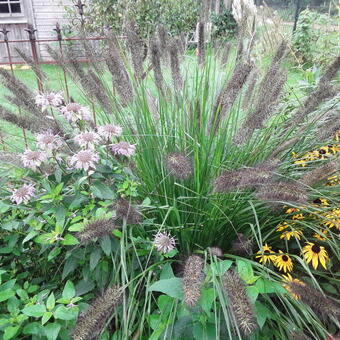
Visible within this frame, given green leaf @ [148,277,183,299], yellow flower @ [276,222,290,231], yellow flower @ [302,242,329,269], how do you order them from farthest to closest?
yellow flower @ [276,222,290,231], yellow flower @ [302,242,329,269], green leaf @ [148,277,183,299]

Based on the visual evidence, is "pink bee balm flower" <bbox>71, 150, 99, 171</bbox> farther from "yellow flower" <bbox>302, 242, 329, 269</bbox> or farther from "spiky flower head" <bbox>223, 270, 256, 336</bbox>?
"yellow flower" <bbox>302, 242, 329, 269</bbox>

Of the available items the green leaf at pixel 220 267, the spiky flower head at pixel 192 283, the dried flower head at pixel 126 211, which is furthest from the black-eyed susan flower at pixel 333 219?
the dried flower head at pixel 126 211

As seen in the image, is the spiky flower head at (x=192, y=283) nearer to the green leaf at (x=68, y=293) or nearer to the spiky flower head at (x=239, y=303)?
the spiky flower head at (x=239, y=303)

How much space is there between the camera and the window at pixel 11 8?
8133mm

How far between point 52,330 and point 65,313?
0.06 meters

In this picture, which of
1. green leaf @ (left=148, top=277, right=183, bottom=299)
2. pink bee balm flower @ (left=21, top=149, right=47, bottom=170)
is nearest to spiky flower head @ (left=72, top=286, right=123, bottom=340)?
green leaf @ (left=148, top=277, right=183, bottom=299)

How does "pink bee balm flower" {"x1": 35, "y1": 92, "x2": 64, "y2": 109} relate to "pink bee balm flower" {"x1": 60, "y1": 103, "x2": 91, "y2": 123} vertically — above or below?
above

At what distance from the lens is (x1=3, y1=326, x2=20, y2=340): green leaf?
1029 millimetres

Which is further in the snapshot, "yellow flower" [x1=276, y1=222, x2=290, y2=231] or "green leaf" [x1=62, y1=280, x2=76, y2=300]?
"yellow flower" [x1=276, y1=222, x2=290, y2=231]

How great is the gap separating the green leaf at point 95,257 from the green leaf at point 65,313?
137 mm

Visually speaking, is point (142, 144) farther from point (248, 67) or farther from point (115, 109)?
point (248, 67)

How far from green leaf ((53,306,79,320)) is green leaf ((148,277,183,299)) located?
240 mm

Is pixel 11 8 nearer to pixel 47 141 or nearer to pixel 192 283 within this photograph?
pixel 47 141

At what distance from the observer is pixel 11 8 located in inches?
326
